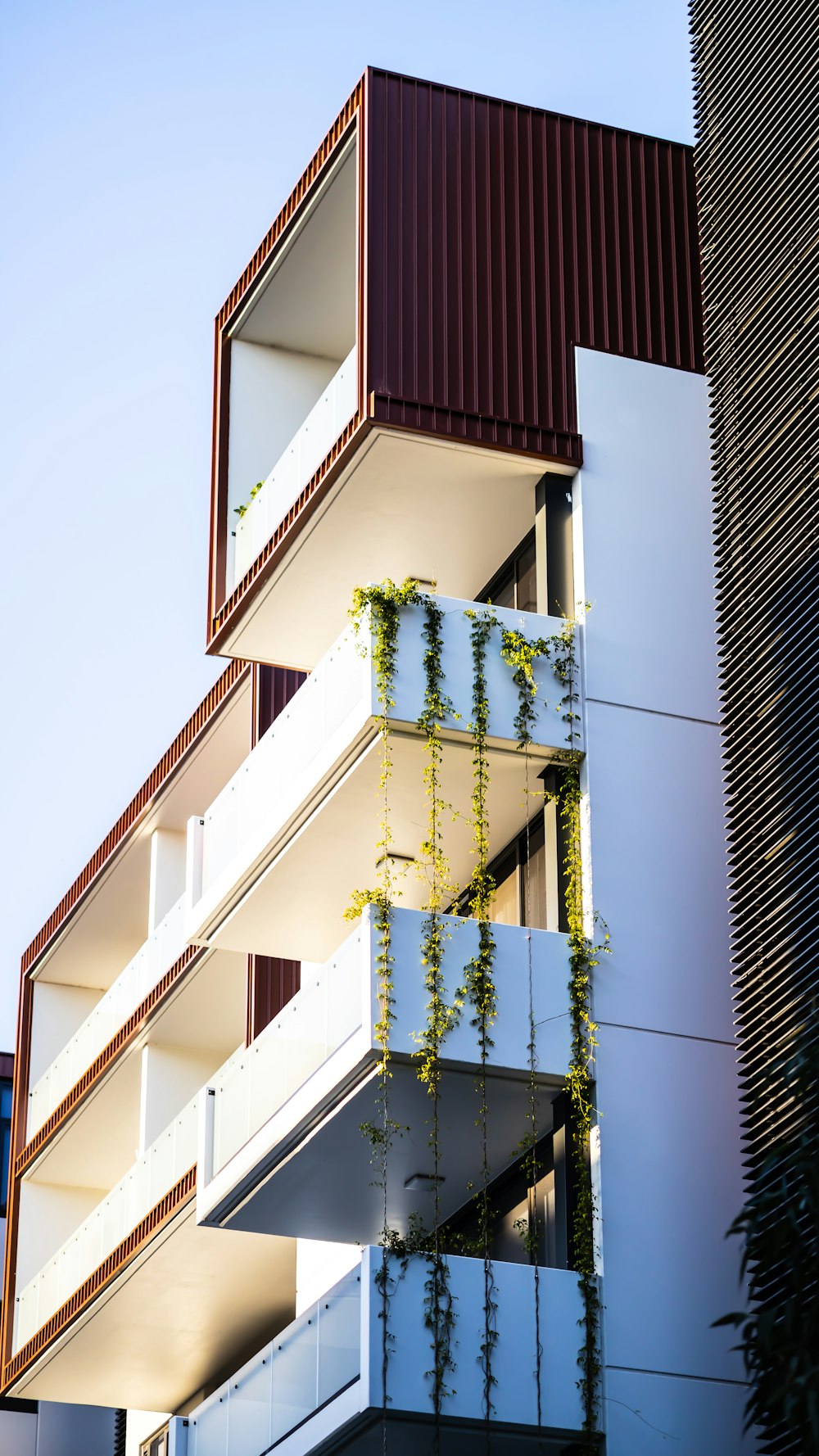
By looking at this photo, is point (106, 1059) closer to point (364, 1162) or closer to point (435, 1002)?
point (364, 1162)

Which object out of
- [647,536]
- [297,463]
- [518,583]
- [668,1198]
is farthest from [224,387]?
[668,1198]

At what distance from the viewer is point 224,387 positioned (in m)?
26.2

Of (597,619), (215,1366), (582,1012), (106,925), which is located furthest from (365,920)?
(106,925)

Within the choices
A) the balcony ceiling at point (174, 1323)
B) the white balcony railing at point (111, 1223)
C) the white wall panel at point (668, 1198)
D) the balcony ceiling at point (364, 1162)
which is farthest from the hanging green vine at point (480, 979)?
the balcony ceiling at point (174, 1323)

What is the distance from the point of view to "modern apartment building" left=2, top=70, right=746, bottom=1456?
18.8 metres

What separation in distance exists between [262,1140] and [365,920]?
3085 mm

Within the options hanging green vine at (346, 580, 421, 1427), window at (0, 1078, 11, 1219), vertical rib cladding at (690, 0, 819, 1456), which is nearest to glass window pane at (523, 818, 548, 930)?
hanging green vine at (346, 580, 421, 1427)

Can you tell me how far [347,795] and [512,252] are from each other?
554 cm

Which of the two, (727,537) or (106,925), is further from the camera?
(106,925)

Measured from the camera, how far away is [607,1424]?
721 inches

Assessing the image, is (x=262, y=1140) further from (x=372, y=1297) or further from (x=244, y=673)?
(x=244, y=673)

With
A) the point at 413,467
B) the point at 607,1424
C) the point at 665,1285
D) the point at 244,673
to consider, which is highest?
the point at 244,673

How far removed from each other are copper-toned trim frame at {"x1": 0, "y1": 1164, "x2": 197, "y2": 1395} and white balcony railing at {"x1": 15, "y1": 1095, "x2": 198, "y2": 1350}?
0.10m

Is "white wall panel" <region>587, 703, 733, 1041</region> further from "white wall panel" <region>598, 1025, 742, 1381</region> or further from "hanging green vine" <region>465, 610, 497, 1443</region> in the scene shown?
"hanging green vine" <region>465, 610, 497, 1443</region>
